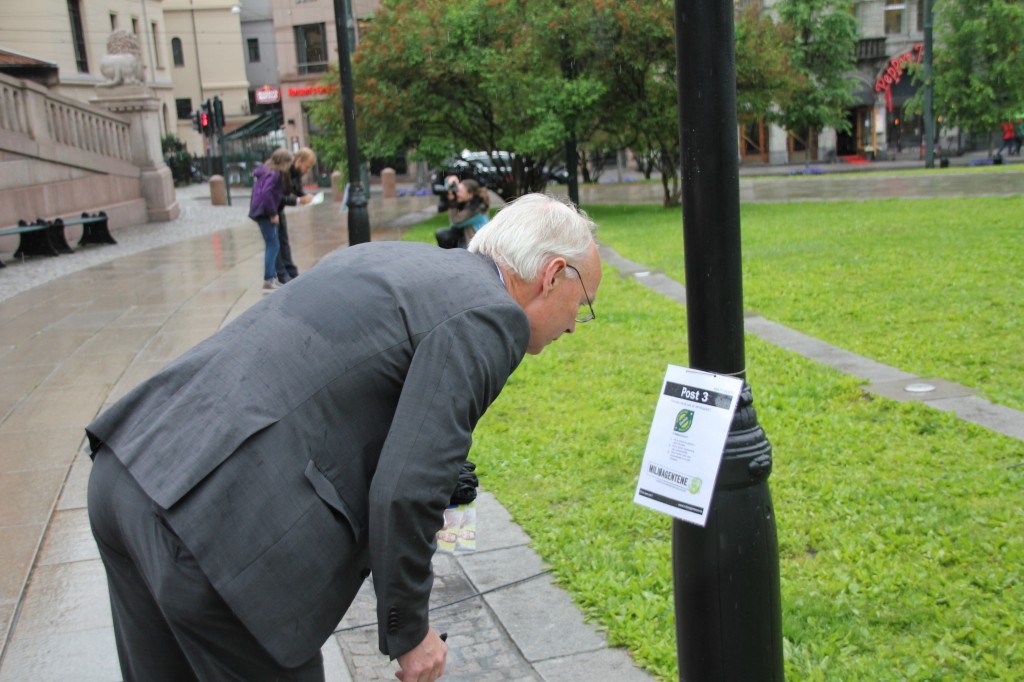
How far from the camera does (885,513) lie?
4.44 metres

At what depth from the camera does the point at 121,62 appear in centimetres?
2227

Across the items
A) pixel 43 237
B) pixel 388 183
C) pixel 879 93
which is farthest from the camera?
pixel 879 93

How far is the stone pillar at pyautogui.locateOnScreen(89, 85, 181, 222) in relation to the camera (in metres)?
22.3

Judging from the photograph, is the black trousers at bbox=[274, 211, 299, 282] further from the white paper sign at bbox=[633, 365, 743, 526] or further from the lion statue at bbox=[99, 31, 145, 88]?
the lion statue at bbox=[99, 31, 145, 88]

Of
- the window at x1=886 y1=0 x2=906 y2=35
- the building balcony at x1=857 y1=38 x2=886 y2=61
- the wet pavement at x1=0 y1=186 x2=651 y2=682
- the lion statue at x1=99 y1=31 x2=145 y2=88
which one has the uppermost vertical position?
the window at x1=886 y1=0 x2=906 y2=35

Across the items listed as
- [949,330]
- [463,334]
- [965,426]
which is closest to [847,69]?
[949,330]

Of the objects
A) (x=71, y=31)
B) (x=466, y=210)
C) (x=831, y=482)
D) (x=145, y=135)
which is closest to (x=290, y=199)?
(x=466, y=210)

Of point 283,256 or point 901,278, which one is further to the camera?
point 283,256

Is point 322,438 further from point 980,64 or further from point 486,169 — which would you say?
point 980,64

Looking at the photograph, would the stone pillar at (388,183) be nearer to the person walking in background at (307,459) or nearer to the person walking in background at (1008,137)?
the person walking in background at (1008,137)

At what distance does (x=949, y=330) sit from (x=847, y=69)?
3472 centimetres

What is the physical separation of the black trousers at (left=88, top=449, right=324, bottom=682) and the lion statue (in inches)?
884

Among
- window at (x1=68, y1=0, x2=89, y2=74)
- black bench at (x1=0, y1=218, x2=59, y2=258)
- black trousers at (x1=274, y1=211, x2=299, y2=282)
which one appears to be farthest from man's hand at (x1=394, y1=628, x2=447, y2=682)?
window at (x1=68, y1=0, x2=89, y2=74)

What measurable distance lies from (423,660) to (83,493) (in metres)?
3.91
